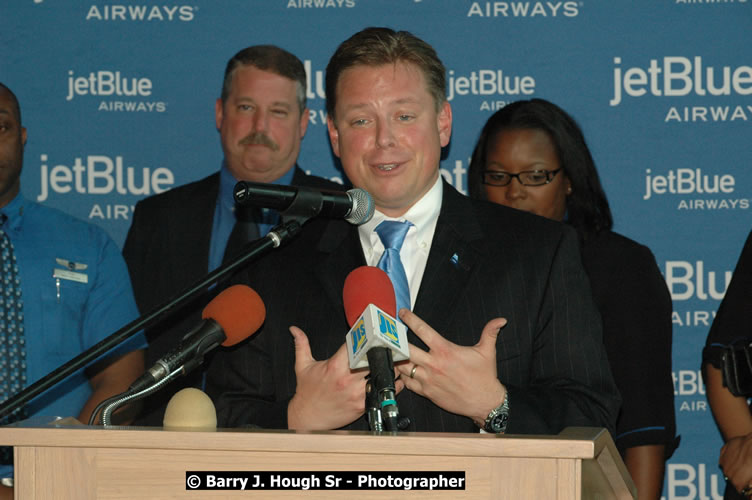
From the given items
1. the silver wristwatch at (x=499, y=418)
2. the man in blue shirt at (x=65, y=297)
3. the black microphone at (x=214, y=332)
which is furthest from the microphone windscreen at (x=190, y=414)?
the man in blue shirt at (x=65, y=297)

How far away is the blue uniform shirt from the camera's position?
11.5 feet

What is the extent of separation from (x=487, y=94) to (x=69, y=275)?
6.34ft

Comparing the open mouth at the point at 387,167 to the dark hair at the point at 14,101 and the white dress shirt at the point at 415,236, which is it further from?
the dark hair at the point at 14,101

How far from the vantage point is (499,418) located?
6.48 ft

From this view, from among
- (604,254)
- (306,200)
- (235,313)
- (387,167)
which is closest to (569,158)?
(604,254)

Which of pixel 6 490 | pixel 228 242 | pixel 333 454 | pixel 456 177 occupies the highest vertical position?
pixel 456 177

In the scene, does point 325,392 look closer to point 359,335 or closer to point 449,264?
point 359,335

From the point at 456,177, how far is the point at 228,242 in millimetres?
1046

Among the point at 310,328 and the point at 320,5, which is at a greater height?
the point at 320,5

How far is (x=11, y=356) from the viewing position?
3414 mm

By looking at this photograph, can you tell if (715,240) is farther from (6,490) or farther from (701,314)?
(6,490)

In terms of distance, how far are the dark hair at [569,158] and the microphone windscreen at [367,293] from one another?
201cm

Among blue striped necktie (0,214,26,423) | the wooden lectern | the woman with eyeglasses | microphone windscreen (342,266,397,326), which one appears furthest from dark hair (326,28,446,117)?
blue striped necktie (0,214,26,423)

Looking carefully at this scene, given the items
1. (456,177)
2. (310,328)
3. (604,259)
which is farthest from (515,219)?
(456,177)
